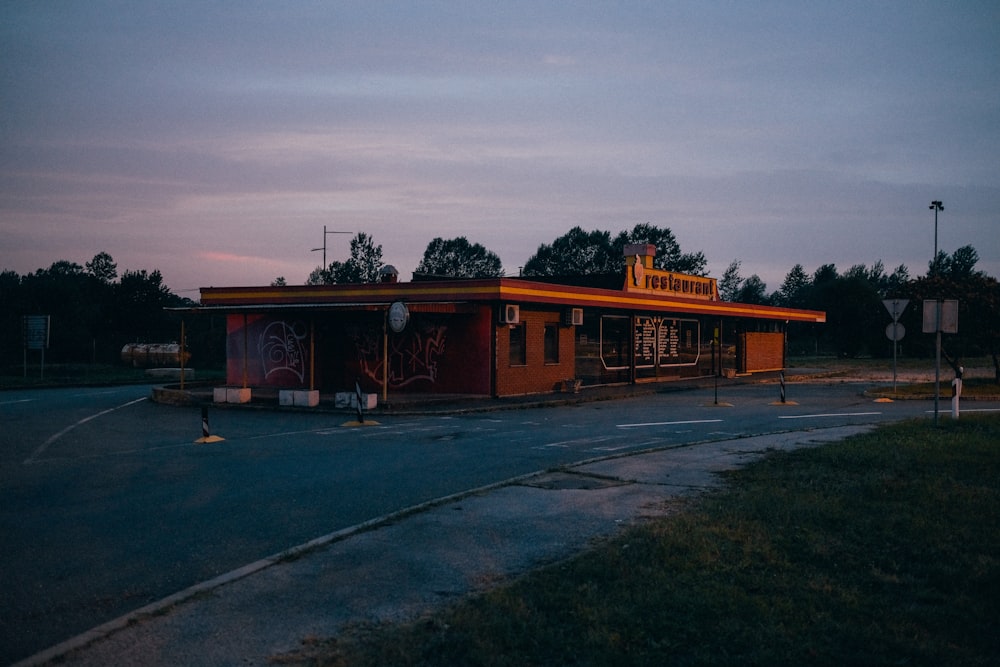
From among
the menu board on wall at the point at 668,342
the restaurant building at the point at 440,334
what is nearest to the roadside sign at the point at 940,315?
the restaurant building at the point at 440,334

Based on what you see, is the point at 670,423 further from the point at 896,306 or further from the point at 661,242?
the point at 661,242

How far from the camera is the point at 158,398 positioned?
27344 millimetres

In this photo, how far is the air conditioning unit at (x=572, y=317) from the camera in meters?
30.9

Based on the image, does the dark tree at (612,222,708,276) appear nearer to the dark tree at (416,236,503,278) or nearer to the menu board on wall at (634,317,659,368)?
the dark tree at (416,236,503,278)

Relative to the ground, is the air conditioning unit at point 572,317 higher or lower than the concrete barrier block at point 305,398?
higher

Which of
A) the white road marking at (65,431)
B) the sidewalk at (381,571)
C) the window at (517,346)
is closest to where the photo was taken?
the sidewalk at (381,571)

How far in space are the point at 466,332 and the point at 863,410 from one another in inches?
501

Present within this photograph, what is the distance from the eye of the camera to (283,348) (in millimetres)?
30141

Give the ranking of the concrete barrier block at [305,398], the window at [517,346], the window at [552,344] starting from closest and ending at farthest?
the concrete barrier block at [305,398] → the window at [517,346] → the window at [552,344]

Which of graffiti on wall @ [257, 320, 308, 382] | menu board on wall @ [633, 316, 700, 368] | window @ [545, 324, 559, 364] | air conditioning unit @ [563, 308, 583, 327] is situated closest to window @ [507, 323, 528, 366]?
window @ [545, 324, 559, 364]

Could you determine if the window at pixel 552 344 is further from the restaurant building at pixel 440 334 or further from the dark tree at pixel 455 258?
the dark tree at pixel 455 258

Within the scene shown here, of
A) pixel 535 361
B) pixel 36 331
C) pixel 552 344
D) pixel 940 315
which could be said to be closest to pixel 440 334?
pixel 535 361

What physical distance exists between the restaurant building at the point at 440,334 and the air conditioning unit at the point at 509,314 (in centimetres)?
4

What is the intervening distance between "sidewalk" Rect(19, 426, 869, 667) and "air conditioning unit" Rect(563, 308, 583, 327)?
19.3 metres
